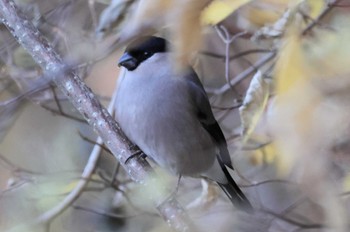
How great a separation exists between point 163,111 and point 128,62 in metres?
0.14

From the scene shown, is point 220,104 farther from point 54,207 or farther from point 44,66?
point 44,66

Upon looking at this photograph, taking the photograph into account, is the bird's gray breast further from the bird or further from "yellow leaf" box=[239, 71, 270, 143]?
"yellow leaf" box=[239, 71, 270, 143]

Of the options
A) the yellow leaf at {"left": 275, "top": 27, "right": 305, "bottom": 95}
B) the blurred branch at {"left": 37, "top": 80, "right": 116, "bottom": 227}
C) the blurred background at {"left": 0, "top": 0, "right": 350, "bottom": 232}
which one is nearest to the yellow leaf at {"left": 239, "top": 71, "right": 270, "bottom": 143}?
the blurred background at {"left": 0, "top": 0, "right": 350, "bottom": 232}

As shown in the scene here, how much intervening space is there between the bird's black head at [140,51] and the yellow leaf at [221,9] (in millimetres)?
696

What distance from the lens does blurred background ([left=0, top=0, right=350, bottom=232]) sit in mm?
422

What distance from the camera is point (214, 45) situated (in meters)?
2.06

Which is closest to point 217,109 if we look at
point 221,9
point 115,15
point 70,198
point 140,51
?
point 140,51

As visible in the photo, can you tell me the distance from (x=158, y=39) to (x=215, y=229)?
0.53 metres

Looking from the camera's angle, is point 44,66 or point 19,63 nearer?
point 44,66

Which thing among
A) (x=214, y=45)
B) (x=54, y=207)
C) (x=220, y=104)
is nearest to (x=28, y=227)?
(x=54, y=207)

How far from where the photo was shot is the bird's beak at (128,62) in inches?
54.0

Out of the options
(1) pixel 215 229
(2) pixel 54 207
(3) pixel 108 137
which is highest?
(3) pixel 108 137

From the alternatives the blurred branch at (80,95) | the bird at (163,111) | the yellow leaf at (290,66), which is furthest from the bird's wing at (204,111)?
the yellow leaf at (290,66)

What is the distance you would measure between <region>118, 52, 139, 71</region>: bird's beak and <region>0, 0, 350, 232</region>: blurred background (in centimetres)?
5
